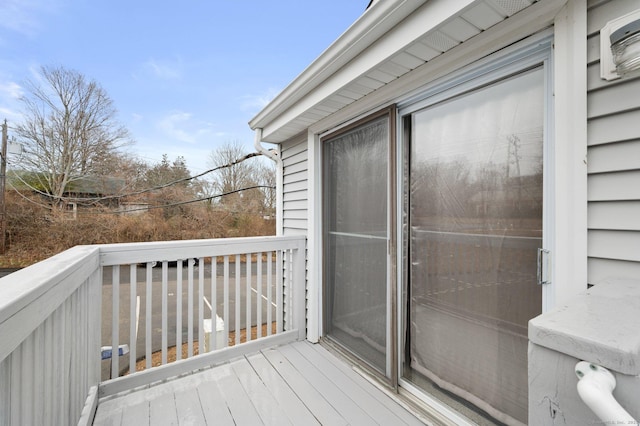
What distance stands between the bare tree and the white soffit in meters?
12.3

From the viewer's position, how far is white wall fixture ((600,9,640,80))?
864 millimetres

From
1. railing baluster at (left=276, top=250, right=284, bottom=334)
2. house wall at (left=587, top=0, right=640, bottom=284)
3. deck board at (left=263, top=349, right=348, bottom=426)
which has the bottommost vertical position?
deck board at (left=263, top=349, right=348, bottom=426)

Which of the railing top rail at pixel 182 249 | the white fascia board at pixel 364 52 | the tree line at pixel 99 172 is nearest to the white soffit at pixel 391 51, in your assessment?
the white fascia board at pixel 364 52

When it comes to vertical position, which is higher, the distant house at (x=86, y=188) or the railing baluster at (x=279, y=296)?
the distant house at (x=86, y=188)

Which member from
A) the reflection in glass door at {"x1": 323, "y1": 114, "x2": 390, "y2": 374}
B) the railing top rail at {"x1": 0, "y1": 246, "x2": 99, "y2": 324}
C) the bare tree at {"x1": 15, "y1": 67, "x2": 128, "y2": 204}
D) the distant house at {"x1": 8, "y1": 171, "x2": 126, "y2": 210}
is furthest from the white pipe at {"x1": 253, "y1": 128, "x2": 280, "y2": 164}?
the bare tree at {"x1": 15, "y1": 67, "x2": 128, "y2": 204}

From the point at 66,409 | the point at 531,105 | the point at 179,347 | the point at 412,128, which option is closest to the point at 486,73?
the point at 531,105

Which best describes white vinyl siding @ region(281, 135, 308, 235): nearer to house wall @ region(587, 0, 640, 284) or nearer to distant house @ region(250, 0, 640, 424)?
distant house @ region(250, 0, 640, 424)

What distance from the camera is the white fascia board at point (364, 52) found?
4.17 ft

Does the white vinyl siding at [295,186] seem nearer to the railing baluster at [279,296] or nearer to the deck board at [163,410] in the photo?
the railing baluster at [279,296]

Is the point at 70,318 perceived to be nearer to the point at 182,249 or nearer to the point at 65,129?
the point at 182,249

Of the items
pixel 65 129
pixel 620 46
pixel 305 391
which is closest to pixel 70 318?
pixel 305 391

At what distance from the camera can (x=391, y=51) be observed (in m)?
1.49

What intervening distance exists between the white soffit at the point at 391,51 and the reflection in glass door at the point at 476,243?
0.31 meters

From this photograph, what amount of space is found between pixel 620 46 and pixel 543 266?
0.86 meters
